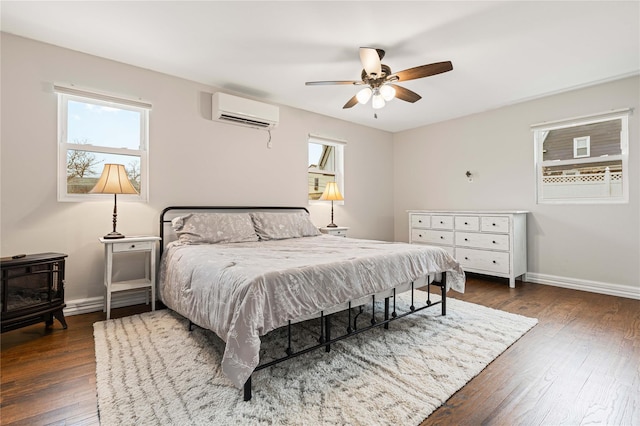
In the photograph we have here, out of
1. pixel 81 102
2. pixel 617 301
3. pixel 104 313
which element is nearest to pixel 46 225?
pixel 104 313

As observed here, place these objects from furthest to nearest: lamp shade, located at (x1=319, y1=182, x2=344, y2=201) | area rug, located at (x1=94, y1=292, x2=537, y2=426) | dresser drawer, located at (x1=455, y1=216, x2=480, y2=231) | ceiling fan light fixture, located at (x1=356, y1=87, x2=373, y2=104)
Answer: lamp shade, located at (x1=319, y1=182, x2=344, y2=201), dresser drawer, located at (x1=455, y1=216, x2=480, y2=231), ceiling fan light fixture, located at (x1=356, y1=87, x2=373, y2=104), area rug, located at (x1=94, y1=292, x2=537, y2=426)

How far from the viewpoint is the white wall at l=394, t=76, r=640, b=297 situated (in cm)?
359

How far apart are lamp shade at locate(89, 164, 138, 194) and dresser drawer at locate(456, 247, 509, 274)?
14.1 feet

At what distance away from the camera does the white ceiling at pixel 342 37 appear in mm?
2367

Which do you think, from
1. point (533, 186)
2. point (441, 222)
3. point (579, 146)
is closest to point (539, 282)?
point (533, 186)

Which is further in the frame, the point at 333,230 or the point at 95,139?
the point at 333,230

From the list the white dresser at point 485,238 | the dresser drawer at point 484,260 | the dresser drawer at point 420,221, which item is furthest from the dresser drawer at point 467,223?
the dresser drawer at point 420,221

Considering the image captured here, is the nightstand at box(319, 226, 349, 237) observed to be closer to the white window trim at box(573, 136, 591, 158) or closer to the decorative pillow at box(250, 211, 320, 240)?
the decorative pillow at box(250, 211, 320, 240)

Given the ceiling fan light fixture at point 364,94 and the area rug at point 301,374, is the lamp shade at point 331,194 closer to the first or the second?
the ceiling fan light fixture at point 364,94

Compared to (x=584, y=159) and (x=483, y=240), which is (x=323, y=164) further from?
(x=584, y=159)

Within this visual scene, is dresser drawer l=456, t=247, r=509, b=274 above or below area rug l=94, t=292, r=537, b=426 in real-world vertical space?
above

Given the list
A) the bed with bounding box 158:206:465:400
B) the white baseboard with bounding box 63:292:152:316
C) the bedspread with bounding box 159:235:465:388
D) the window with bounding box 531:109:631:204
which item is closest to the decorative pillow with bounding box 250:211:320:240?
the bed with bounding box 158:206:465:400

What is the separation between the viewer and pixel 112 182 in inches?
113

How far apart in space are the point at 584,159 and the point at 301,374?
4.44 m
